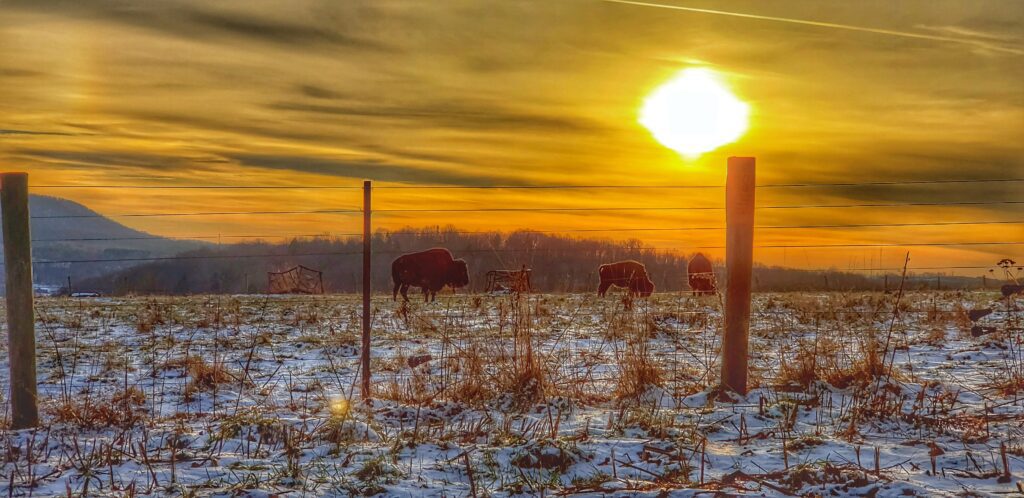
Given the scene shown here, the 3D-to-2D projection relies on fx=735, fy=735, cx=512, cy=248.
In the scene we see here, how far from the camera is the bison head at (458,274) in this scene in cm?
1852

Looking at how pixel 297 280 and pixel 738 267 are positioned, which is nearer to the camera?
pixel 738 267

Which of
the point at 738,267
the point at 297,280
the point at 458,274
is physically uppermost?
the point at 738,267

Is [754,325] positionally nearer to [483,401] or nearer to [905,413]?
[905,413]

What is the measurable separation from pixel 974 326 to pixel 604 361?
568 centimetres

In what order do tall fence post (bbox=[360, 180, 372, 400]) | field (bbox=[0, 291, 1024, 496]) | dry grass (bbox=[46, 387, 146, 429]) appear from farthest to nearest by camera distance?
tall fence post (bbox=[360, 180, 372, 400]), dry grass (bbox=[46, 387, 146, 429]), field (bbox=[0, 291, 1024, 496])

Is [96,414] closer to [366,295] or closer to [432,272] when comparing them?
[366,295]

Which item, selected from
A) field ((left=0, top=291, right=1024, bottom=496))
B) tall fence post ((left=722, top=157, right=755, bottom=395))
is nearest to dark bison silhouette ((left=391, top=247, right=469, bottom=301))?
field ((left=0, top=291, right=1024, bottom=496))

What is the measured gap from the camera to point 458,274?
1862 centimetres

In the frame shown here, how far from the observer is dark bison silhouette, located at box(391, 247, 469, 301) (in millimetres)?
17984

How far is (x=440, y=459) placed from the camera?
5082 mm

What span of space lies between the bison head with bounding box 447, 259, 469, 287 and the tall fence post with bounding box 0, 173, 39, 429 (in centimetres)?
1249

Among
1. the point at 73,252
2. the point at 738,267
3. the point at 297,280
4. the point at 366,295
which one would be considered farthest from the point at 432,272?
the point at 73,252

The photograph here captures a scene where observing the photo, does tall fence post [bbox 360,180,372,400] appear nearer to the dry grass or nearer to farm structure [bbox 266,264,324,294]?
the dry grass

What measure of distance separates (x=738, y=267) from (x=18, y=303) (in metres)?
6.31
